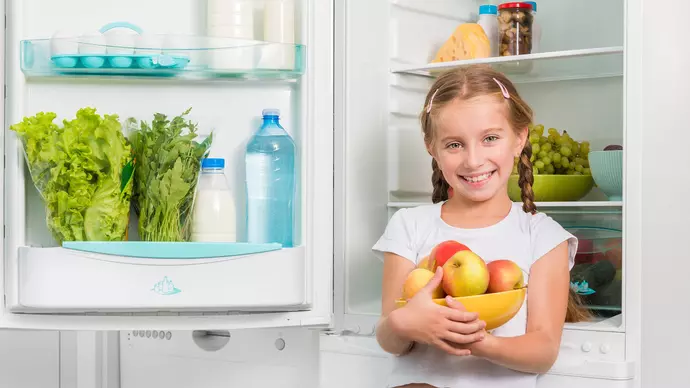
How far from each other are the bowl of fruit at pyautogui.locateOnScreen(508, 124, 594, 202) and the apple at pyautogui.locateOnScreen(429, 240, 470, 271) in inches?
21.4

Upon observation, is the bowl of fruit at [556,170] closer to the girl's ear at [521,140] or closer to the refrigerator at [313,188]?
the refrigerator at [313,188]

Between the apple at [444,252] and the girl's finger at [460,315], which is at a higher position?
the apple at [444,252]

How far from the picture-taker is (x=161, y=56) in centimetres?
172

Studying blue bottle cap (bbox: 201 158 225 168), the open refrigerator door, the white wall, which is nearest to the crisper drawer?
the open refrigerator door

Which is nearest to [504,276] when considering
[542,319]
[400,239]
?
[542,319]

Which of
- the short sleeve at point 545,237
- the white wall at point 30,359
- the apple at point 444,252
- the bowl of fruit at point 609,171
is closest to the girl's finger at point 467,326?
the apple at point 444,252

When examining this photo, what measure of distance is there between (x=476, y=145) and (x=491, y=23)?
666 mm

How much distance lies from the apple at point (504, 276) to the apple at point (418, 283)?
0.09 meters

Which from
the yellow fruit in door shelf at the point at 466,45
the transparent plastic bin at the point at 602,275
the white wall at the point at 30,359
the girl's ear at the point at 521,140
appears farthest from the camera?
the white wall at the point at 30,359

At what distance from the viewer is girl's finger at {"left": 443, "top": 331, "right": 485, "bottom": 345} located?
4.56 feet

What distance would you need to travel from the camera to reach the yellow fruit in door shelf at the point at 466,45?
2.04 m

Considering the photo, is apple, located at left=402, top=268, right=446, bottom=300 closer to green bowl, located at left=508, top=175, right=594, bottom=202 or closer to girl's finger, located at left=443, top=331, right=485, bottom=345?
girl's finger, located at left=443, top=331, right=485, bottom=345

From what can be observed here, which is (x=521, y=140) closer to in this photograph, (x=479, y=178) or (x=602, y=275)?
(x=479, y=178)

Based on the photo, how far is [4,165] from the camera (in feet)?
5.59
